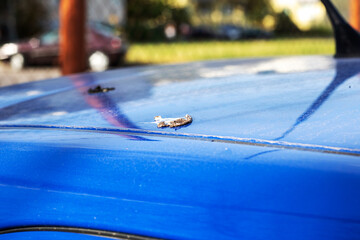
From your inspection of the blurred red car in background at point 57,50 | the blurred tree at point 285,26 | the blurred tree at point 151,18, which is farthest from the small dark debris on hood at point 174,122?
the blurred tree at point 285,26

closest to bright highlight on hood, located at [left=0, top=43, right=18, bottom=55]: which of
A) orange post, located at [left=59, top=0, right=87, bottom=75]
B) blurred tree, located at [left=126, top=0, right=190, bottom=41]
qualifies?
orange post, located at [left=59, top=0, right=87, bottom=75]

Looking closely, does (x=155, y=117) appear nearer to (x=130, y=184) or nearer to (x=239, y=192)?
(x=130, y=184)

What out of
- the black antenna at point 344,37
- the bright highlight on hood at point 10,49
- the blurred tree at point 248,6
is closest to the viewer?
the black antenna at point 344,37

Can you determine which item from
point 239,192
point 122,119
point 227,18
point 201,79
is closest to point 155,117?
point 122,119

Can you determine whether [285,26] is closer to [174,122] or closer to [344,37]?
[344,37]

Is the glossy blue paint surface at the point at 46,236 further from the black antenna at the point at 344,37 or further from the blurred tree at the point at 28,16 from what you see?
the blurred tree at the point at 28,16

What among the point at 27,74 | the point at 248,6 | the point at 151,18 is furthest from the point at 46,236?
the point at 248,6
